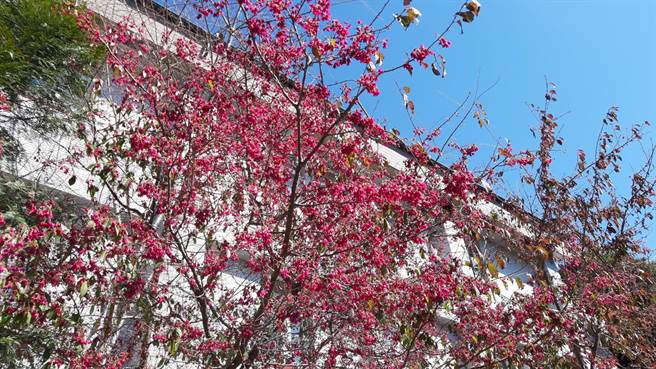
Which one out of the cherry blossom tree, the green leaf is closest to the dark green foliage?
the cherry blossom tree

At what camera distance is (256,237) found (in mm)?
4238

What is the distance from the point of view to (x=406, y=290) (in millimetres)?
4945

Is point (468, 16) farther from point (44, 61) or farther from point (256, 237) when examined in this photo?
point (44, 61)

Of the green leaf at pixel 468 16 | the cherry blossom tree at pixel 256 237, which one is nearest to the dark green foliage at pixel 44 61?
the cherry blossom tree at pixel 256 237

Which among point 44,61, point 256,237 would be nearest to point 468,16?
point 256,237

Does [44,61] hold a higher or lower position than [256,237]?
higher

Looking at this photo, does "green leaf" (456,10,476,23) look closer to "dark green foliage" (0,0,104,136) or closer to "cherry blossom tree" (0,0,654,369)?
"cherry blossom tree" (0,0,654,369)

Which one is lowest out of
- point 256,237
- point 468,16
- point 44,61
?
point 256,237

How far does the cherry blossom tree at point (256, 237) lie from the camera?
3.88 m

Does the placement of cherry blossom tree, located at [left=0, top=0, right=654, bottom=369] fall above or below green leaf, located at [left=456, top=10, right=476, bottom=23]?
below

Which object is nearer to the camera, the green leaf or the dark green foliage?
the green leaf

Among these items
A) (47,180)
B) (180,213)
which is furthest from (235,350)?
(47,180)

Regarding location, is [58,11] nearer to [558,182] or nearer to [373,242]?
[373,242]

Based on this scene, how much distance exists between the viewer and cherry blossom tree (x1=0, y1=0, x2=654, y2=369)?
3.88m
